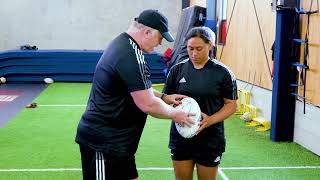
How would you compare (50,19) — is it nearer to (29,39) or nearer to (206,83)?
(29,39)

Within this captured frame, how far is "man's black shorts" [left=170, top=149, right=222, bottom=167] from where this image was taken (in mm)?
3080

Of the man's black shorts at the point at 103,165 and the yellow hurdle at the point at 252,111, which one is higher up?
the man's black shorts at the point at 103,165

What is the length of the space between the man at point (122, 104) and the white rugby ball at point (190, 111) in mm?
82

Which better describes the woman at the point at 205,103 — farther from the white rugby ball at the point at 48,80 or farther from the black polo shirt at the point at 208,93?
the white rugby ball at the point at 48,80

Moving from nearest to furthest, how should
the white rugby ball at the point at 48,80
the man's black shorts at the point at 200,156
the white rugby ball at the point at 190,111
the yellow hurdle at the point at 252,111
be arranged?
the white rugby ball at the point at 190,111
the man's black shorts at the point at 200,156
the yellow hurdle at the point at 252,111
the white rugby ball at the point at 48,80

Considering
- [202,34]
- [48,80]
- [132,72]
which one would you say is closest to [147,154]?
[202,34]

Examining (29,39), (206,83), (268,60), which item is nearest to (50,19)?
(29,39)

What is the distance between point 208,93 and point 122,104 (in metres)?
0.70

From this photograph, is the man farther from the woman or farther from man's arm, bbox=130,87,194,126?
the woman

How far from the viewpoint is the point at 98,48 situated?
46.6ft

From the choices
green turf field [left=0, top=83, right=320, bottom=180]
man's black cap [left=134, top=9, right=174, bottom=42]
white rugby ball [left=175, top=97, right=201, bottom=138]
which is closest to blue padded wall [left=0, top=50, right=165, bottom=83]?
green turf field [left=0, top=83, right=320, bottom=180]

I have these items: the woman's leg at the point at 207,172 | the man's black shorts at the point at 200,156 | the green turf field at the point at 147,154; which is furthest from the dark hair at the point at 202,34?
the green turf field at the point at 147,154

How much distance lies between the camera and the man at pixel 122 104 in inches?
101

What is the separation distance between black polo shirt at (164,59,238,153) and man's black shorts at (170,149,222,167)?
3 centimetres
